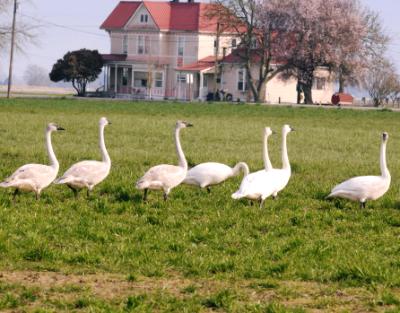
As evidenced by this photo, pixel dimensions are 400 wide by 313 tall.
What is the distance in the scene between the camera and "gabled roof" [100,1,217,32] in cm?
11925

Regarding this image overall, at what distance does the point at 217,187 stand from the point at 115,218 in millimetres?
4154

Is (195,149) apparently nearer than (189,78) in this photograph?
Yes

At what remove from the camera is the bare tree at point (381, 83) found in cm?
11525

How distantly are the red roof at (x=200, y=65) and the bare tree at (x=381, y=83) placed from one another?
1622cm

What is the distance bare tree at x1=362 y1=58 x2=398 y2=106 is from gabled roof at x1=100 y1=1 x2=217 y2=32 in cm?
1842

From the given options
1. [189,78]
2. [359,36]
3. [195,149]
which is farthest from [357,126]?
[189,78]

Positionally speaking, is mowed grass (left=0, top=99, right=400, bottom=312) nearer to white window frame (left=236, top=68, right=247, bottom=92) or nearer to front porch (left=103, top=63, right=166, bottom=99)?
white window frame (left=236, top=68, right=247, bottom=92)

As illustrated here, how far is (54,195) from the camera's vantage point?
1755 centimetres

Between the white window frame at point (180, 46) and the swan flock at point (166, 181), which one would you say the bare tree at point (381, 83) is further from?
the swan flock at point (166, 181)

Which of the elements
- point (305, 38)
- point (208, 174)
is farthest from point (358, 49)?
point (208, 174)

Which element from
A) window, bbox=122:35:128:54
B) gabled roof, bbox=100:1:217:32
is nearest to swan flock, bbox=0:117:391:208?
gabled roof, bbox=100:1:217:32

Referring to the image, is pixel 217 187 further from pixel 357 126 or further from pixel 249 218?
pixel 357 126

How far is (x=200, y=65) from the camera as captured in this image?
116 m

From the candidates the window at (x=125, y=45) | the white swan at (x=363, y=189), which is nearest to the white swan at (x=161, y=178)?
the white swan at (x=363, y=189)
